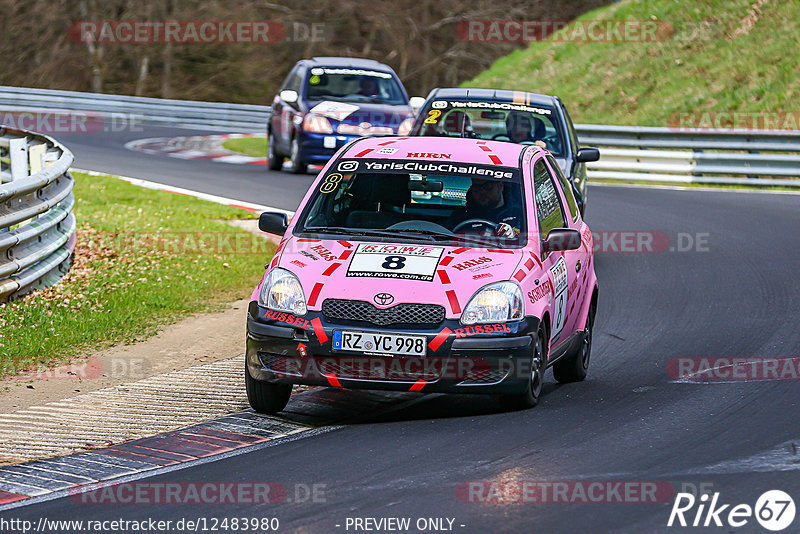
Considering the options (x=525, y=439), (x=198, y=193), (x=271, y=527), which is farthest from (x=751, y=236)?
(x=271, y=527)

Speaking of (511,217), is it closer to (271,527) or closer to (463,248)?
(463,248)

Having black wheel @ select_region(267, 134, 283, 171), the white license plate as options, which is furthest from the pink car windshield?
black wheel @ select_region(267, 134, 283, 171)

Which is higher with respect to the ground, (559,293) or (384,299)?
(384,299)

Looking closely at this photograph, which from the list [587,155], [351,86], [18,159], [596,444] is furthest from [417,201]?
[351,86]

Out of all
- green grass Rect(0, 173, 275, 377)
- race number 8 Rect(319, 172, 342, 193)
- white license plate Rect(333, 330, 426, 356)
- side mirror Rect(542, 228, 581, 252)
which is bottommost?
green grass Rect(0, 173, 275, 377)

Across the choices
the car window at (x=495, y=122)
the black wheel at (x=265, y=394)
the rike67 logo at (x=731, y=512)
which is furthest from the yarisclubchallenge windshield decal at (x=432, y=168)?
the car window at (x=495, y=122)

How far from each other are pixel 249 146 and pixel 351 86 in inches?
290

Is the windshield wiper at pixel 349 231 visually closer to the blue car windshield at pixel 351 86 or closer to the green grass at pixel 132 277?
the green grass at pixel 132 277

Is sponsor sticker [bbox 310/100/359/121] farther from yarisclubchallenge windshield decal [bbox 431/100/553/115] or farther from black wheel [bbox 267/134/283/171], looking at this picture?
yarisclubchallenge windshield decal [bbox 431/100/553/115]

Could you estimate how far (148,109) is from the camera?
35.8m

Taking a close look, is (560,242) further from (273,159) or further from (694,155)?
(273,159)

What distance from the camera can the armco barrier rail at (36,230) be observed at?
11125 millimetres

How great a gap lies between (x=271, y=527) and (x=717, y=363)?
4.88 meters

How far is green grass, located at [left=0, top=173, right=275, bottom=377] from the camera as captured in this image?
10.6m
